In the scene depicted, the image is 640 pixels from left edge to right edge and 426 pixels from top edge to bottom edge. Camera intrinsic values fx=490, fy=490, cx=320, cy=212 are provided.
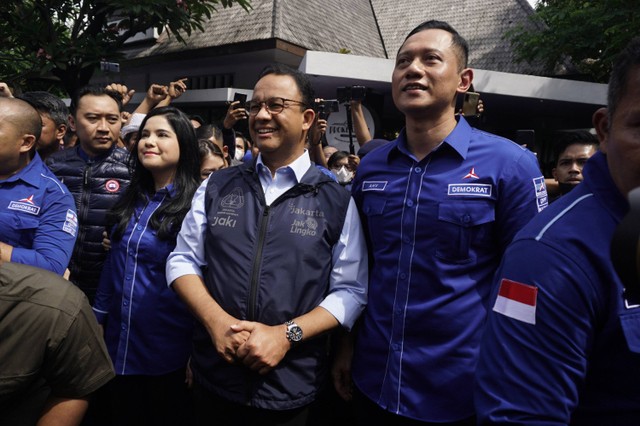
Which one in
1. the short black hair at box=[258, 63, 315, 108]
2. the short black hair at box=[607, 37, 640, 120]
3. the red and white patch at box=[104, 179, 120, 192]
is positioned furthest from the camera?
the red and white patch at box=[104, 179, 120, 192]

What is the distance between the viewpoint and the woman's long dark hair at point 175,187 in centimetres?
247

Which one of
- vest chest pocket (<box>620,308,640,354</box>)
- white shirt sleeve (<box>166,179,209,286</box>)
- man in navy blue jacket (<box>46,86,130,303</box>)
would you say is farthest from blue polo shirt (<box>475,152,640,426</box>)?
man in navy blue jacket (<box>46,86,130,303</box>)

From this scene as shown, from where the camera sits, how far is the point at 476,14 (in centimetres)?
1359

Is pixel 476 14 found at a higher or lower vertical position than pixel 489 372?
A: higher

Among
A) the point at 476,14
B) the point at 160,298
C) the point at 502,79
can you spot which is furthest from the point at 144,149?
the point at 476,14

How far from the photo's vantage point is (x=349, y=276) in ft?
6.39

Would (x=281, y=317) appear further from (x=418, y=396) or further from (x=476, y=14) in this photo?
(x=476, y=14)

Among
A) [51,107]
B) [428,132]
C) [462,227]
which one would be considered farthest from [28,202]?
[462,227]

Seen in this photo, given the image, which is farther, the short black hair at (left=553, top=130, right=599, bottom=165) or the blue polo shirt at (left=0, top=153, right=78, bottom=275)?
the short black hair at (left=553, top=130, right=599, bottom=165)

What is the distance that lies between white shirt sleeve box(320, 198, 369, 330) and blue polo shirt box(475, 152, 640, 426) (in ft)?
2.84

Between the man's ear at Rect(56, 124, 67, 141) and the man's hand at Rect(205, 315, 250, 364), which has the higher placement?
the man's ear at Rect(56, 124, 67, 141)

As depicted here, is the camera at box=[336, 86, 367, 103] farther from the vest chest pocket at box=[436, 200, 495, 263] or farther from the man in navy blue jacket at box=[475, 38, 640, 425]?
the man in navy blue jacket at box=[475, 38, 640, 425]

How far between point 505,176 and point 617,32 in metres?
8.28

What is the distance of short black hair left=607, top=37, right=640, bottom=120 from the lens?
3.51ft
